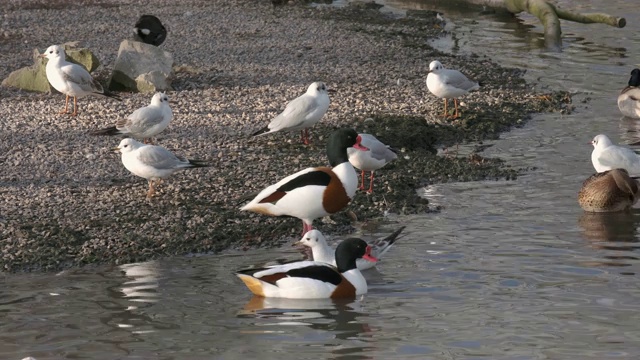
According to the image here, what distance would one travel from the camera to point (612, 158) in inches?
497

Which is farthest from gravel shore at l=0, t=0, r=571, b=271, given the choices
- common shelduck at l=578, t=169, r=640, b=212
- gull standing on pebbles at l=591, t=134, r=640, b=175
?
common shelduck at l=578, t=169, r=640, b=212

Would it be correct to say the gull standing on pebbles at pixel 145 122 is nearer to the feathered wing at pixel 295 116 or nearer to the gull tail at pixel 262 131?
the gull tail at pixel 262 131

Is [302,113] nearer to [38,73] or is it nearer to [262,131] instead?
[262,131]

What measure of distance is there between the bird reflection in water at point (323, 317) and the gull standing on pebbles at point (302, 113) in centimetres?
472

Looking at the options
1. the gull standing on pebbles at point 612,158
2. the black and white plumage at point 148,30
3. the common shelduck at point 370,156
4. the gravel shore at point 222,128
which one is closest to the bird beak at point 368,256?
the gravel shore at point 222,128

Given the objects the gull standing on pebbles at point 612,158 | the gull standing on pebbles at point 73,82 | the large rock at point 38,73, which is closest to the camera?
the gull standing on pebbles at point 612,158

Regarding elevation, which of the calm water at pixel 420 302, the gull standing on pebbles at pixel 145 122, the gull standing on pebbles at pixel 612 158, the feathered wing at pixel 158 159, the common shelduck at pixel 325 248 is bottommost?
the calm water at pixel 420 302

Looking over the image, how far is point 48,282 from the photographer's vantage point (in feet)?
31.0

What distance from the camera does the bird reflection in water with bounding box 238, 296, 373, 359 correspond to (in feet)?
26.3

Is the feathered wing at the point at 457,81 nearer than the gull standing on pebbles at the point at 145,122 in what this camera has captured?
No

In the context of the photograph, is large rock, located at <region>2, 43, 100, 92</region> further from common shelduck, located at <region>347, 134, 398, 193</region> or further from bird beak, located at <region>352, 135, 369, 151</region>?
bird beak, located at <region>352, 135, 369, 151</region>

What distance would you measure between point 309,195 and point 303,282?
153 centimetres

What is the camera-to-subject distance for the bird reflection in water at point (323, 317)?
8.03 meters

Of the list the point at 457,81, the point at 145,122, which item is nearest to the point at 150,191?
the point at 145,122
